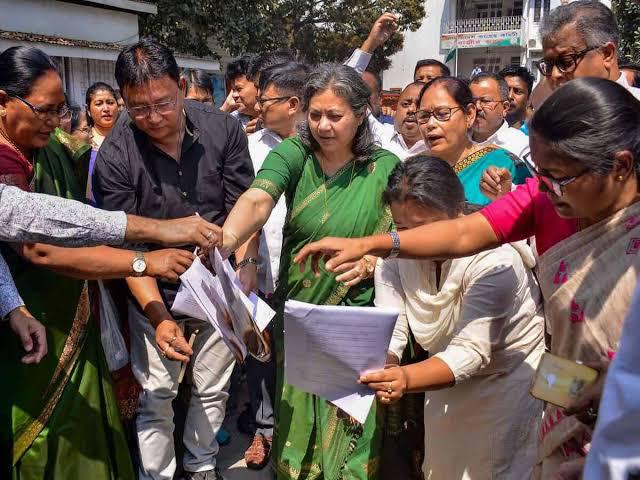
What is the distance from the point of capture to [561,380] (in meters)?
1.48

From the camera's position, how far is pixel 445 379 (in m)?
2.10

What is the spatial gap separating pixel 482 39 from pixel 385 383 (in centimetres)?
3032

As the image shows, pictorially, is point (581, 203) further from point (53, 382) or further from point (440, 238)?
point (53, 382)

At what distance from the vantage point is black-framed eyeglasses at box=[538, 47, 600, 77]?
2633 millimetres

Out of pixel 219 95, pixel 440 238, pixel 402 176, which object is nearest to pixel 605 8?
pixel 402 176

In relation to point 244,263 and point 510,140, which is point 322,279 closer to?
point 244,263

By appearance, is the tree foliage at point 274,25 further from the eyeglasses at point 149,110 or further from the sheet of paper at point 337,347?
the sheet of paper at point 337,347

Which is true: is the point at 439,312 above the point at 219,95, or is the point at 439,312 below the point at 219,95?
below

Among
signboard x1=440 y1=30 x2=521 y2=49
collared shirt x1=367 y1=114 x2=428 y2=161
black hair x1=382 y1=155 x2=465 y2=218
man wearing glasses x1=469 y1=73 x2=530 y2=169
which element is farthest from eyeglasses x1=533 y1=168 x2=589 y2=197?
signboard x1=440 y1=30 x2=521 y2=49

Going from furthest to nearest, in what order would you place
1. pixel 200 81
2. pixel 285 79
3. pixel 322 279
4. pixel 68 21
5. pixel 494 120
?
pixel 68 21 → pixel 200 81 → pixel 494 120 → pixel 285 79 → pixel 322 279

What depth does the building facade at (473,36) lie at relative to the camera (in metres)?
29.2

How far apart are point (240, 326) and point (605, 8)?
6.47 feet

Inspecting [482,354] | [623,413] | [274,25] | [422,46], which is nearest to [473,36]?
[422,46]

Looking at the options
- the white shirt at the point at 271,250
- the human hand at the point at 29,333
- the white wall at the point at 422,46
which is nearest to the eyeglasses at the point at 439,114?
the white shirt at the point at 271,250
